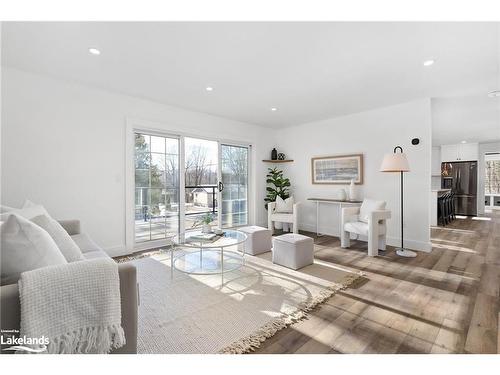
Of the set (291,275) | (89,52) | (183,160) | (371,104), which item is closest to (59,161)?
(89,52)

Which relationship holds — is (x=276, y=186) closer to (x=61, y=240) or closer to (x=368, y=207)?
(x=368, y=207)

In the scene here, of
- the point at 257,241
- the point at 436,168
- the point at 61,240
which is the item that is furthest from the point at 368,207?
the point at 436,168

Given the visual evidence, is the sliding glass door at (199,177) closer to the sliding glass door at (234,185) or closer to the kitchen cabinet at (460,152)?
the sliding glass door at (234,185)

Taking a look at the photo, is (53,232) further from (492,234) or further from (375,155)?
(492,234)

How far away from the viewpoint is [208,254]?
369cm

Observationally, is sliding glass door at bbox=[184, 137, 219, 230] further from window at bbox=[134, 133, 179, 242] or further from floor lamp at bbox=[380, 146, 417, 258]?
floor lamp at bbox=[380, 146, 417, 258]

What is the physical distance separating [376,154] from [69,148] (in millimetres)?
4844

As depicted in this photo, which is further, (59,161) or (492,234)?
(492,234)

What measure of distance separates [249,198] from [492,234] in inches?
202

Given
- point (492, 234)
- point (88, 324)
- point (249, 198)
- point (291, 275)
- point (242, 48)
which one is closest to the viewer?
point (88, 324)

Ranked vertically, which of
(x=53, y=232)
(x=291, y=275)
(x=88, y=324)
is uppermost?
(x=53, y=232)

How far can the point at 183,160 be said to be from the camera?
444 cm

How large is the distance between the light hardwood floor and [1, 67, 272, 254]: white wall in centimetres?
301

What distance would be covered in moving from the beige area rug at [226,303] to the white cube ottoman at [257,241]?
41cm
